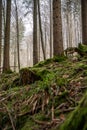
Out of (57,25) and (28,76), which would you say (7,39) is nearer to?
(57,25)

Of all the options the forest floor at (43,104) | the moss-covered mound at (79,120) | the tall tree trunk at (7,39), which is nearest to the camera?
the moss-covered mound at (79,120)

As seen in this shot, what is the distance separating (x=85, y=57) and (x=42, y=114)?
3713 millimetres

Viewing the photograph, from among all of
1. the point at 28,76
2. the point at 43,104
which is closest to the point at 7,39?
the point at 28,76

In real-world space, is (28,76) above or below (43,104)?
above

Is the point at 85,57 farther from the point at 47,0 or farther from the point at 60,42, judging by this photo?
the point at 47,0

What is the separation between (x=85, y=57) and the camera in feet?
22.4

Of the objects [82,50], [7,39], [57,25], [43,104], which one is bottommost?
[43,104]

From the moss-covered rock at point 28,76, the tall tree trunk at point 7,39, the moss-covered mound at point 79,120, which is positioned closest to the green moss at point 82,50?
the moss-covered rock at point 28,76

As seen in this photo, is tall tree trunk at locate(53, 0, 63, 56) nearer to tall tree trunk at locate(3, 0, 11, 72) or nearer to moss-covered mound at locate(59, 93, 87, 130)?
tall tree trunk at locate(3, 0, 11, 72)

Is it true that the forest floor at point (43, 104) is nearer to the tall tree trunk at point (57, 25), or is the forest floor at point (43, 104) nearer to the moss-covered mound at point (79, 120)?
the moss-covered mound at point (79, 120)

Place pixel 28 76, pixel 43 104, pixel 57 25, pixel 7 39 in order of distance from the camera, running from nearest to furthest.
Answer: pixel 43 104 → pixel 28 76 → pixel 57 25 → pixel 7 39

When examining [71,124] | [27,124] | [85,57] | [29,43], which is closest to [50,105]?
[27,124]

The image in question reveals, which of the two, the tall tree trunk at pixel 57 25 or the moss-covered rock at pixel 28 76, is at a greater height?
the tall tree trunk at pixel 57 25

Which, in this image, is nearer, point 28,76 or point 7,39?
point 28,76
